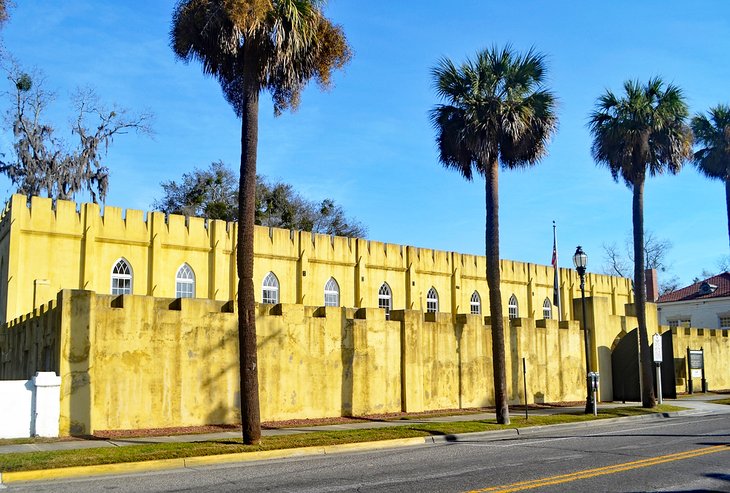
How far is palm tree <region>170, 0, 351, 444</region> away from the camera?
53.7 feet

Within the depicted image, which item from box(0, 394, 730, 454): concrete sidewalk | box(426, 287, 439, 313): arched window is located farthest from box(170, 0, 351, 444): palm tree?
box(426, 287, 439, 313): arched window

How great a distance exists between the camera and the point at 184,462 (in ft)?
46.1

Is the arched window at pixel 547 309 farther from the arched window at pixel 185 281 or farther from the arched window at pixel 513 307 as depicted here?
the arched window at pixel 185 281

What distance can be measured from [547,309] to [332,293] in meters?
18.9

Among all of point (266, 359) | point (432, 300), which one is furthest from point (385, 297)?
point (266, 359)

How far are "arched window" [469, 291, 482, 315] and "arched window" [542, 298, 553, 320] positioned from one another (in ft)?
21.0

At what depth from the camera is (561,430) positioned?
21188 millimetres

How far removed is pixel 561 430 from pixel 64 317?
13.7 m

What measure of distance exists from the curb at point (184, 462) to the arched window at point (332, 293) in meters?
21.4

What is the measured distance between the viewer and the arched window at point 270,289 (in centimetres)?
3631

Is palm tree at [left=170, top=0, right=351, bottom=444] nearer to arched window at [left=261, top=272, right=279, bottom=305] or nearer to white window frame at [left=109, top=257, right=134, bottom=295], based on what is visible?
white window frame at [left=109, top=257, right=134, bottom=295]

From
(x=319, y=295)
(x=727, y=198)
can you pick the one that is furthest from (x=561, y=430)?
(x=727, y=198)

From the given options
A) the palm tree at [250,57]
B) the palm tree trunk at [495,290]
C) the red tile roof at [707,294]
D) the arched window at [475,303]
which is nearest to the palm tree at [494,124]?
the palm tree trunk at [495,290]

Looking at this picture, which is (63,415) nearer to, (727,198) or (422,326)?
(422,326)
